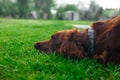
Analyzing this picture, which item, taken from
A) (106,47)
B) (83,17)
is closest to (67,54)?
(106,47)

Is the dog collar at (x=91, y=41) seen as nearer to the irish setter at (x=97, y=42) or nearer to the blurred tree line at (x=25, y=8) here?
the irish setter at (x=97, y=42)

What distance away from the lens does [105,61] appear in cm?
377

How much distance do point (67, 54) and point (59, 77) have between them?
890mm

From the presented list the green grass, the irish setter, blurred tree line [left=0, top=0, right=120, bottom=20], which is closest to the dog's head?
the irish setter

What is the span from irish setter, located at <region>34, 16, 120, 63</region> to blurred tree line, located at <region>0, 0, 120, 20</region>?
31440 mm

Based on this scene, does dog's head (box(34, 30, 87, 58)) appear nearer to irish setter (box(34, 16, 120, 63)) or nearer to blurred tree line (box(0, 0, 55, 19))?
irish setter (box(34, 16, 120, 63))

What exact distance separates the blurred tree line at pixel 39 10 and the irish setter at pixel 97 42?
103 feet

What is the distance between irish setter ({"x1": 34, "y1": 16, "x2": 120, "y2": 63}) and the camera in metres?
3.62

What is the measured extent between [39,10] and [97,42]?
5382 cm

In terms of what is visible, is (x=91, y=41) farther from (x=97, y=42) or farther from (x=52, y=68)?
(x=52, y=68)

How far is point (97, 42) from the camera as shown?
374cm

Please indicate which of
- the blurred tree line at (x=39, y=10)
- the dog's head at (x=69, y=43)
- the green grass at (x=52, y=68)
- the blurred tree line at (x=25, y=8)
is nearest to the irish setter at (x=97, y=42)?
the dog's head at (x=69, y=43)

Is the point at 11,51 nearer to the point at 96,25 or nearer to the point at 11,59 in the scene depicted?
the point at 11,59

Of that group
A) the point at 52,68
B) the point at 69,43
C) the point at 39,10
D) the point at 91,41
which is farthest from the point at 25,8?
the point at 52,68
